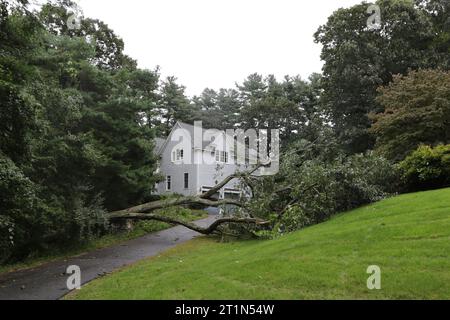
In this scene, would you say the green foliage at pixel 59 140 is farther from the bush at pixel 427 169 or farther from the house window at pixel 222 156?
the bush at pixel 427 169

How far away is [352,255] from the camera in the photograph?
22.8ft

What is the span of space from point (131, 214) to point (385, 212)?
35.3 ft

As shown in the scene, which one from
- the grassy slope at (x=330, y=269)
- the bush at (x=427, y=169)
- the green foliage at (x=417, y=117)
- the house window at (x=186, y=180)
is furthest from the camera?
the house window at (x=186, y=180)

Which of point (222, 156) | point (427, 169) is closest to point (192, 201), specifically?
point (427, 169)

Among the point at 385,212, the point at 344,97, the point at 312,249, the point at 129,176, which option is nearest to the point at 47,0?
the point at 312,249

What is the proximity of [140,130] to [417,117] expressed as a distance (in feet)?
42.0

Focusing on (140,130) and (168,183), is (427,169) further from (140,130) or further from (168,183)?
(168,183)

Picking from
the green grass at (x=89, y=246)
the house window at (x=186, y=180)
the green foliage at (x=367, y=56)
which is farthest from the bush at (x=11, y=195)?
the house window at (x=186, y=180)

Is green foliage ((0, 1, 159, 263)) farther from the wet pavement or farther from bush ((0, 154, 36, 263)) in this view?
the wet pavement

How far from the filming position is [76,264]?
1163cm

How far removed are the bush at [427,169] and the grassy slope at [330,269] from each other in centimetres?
419

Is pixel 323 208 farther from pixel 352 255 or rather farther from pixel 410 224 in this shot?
pixel 352 255

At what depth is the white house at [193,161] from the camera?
105ft

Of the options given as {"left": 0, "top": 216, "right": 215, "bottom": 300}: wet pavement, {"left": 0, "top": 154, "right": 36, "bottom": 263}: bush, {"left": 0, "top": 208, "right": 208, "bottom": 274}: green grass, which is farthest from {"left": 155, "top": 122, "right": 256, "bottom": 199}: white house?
{"left": 0, "top": 154, "right": 36, "bottom": 263}: bush
